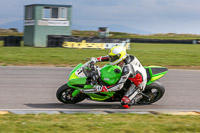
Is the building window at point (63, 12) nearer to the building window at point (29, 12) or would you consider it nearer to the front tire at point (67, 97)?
the building window at point (29, 12)

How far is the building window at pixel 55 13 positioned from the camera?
28.6 meters

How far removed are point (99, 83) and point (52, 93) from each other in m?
2.08

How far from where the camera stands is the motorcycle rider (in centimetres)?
683

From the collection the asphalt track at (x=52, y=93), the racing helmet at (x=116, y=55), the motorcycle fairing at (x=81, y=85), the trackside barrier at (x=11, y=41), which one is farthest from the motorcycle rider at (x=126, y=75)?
the trackside barrier at (x=11, y=41)

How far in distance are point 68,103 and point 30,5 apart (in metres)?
22.8

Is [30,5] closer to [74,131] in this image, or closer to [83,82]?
[83,82]

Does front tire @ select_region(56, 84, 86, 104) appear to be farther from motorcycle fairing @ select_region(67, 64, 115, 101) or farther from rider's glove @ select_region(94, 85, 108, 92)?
rider's glove @ select_region(94, 85, 108, 92)

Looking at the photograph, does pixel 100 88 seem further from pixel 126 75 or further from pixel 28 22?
pixel 28 22

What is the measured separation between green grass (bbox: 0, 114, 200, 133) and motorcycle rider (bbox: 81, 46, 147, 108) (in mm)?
928

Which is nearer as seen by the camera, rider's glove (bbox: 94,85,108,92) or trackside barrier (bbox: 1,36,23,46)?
rider's glove (bbox: 94,85,108,92)

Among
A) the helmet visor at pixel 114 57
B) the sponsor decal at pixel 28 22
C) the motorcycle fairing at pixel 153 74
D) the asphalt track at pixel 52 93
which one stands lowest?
the asphalt track at pixel 52 93

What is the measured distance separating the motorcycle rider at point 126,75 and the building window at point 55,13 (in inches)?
865

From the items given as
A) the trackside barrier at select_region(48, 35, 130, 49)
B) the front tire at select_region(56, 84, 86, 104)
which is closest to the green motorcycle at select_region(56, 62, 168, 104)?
the front tire at select_region(56, 84, 86, 104)

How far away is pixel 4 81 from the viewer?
10359 mm
